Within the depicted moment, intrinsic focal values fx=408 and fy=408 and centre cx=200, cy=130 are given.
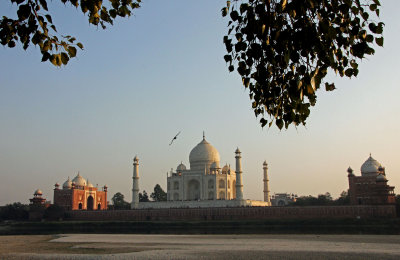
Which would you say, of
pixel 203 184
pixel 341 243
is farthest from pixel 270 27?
pixel 203 184

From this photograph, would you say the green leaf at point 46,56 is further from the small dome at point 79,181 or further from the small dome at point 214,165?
the small dome at point 79,181

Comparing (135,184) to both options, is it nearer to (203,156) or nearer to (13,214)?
(203,156)

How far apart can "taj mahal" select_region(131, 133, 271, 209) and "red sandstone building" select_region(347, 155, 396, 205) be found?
36.2 ft

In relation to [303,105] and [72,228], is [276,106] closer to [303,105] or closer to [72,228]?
[303,105]

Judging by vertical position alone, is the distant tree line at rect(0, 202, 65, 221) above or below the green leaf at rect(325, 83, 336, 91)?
below

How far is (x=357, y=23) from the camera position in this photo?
4059 millimetres

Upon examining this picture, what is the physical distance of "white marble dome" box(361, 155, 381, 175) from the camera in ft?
133

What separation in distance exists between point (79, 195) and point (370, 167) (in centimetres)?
3412

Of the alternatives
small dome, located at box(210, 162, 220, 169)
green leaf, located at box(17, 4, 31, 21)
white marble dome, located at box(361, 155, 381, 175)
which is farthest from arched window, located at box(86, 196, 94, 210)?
green leaf, located at box(17, 4, 31, 21)

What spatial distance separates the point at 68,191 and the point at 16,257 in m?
34.6

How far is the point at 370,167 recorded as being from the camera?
40844 mm

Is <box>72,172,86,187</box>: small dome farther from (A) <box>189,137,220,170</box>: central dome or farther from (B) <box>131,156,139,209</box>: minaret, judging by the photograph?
(A) <box>189,137,220,170</box>: central dome

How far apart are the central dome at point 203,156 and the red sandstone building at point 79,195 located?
14.4 m

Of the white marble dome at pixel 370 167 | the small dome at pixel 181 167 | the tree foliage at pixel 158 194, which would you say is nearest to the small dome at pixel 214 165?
the small dome at pixel 181 167
